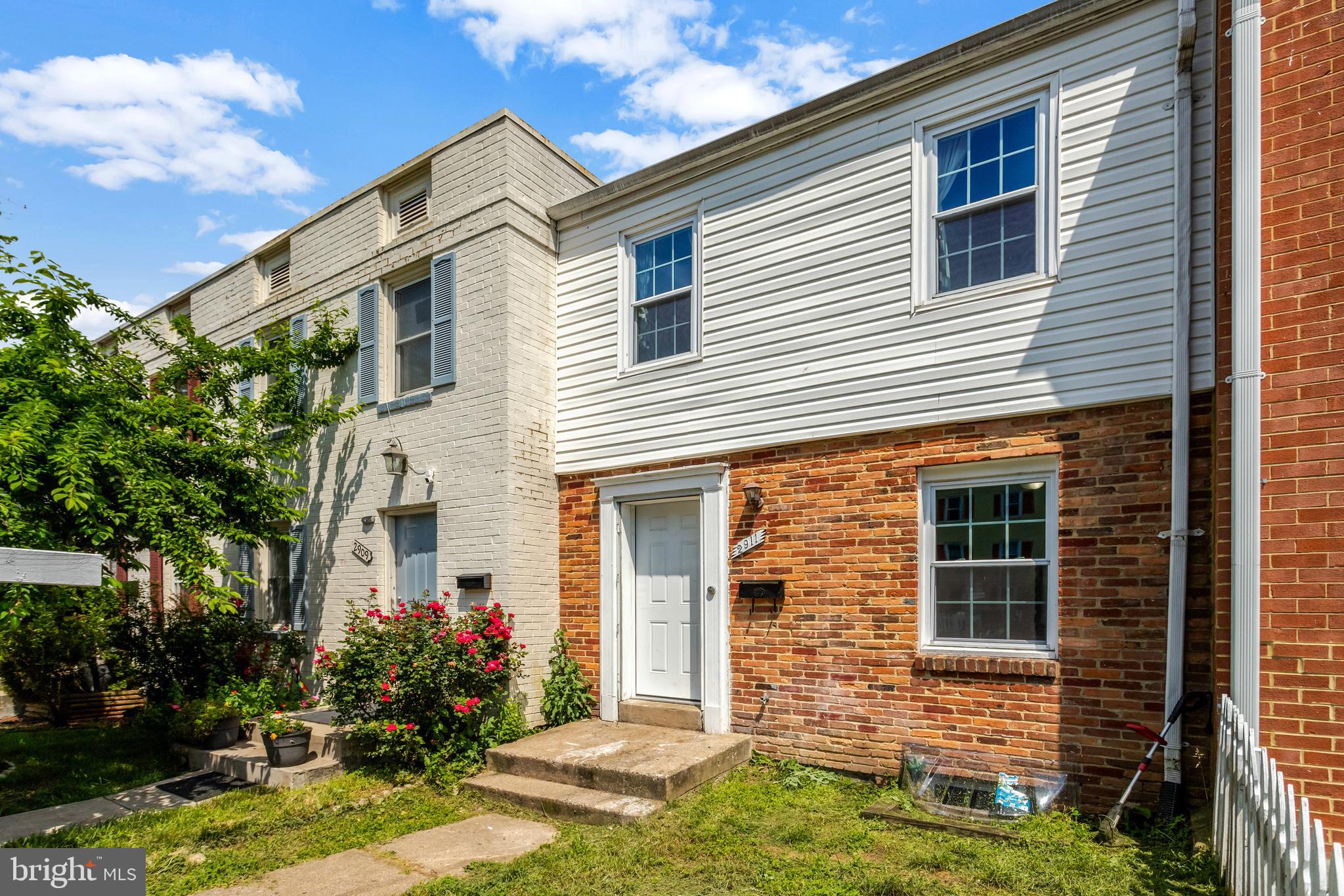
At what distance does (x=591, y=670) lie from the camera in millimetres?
7875

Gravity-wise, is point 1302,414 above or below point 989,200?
below

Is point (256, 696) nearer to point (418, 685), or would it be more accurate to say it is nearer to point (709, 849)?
point (418, 685)

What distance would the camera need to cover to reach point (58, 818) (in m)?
5.99

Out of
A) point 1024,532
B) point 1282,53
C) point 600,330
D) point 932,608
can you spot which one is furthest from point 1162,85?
point 600,330

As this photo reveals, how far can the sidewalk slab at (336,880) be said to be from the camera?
4461 mm

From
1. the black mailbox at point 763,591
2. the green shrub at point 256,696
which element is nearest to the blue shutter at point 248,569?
the green shrub at point 256,696

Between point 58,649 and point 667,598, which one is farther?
point 58,649

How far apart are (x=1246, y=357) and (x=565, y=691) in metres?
6.34

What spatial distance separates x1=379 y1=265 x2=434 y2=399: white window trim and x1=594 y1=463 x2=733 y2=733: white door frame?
2.97 m

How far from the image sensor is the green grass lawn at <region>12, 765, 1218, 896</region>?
4152 millimetres

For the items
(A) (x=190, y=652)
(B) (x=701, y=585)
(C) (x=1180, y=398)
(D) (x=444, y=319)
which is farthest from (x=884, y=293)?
(A) (x=190, y=652)

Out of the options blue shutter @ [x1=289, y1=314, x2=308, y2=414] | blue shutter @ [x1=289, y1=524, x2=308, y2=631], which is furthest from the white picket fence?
blue shutter @ [x1=289, y1=314, x2=308, y2=414]

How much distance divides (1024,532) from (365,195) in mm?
8487

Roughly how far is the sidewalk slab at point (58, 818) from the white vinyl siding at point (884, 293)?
4.86 metres
